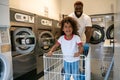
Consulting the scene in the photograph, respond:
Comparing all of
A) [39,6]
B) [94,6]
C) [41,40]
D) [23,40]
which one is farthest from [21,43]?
[94,6]

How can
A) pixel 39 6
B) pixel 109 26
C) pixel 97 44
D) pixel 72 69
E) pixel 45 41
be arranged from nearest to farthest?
pixel 72 69, pixel 45 41, pixel 39 6, pixel 97 44, pixel 109 26

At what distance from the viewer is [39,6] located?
3994 mm

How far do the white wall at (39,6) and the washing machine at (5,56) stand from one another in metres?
0.86

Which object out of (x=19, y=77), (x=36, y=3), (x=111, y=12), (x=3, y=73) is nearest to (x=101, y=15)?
(x=111, y=12)

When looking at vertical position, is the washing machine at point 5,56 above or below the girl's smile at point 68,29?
below

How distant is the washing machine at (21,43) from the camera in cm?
238

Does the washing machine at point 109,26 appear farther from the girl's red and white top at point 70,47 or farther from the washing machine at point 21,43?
the girl's red and white top at point 70,47

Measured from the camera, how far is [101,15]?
194 inches

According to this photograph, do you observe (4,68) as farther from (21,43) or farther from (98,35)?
(98,35)

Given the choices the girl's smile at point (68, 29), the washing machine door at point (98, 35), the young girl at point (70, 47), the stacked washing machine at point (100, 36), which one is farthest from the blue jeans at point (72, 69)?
the washing machine door at point (98, 35)

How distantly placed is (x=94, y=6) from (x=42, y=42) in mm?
2702

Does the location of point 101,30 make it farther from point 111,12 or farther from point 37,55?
point 37,55

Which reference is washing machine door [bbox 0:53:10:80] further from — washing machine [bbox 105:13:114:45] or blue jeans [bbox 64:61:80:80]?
washing machine [bbox 105:13:114:45]

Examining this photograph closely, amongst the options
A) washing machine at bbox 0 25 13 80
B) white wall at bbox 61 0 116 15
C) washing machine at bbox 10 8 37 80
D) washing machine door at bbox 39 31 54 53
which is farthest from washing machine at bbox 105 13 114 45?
washing machine at bbox 0 25 13 80
